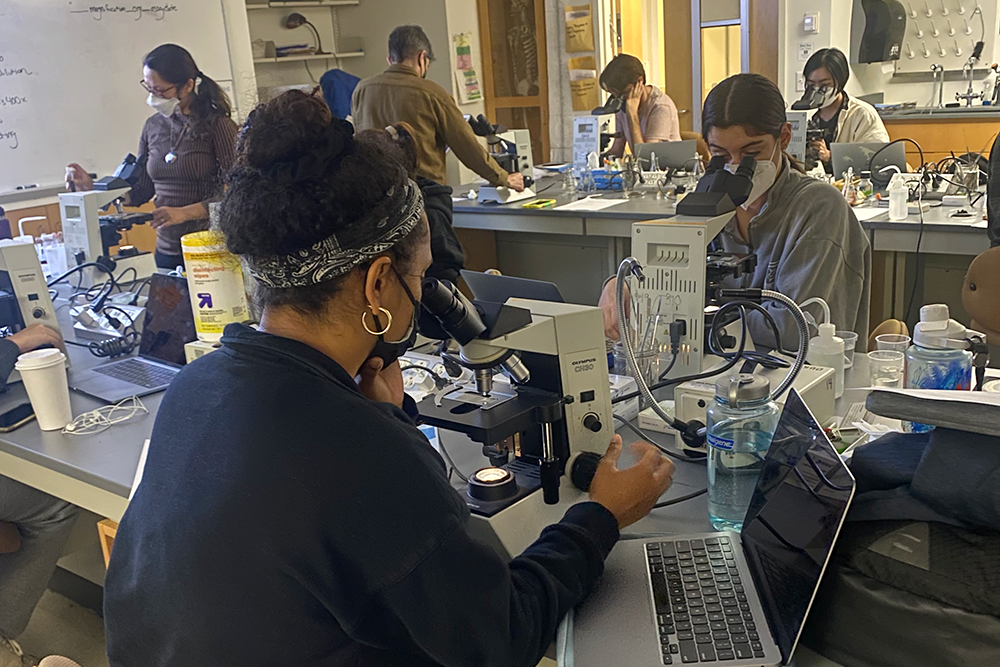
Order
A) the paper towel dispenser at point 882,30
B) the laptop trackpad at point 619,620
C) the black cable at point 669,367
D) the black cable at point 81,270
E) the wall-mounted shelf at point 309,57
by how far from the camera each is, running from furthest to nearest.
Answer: the wall-mounted shelf at point 309,57, the paper towel dispenser at point 882,30, the black cable at point 81,270, the black cable at point 669,367, the laptop trackpad at point 619,620

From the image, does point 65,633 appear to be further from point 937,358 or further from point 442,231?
point 937,358

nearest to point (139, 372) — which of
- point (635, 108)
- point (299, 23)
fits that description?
point (635, 108)

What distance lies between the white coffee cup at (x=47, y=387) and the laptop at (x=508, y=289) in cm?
87

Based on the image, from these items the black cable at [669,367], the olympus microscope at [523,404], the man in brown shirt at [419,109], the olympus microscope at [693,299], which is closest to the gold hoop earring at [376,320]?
the olympus microscope at [523,404]

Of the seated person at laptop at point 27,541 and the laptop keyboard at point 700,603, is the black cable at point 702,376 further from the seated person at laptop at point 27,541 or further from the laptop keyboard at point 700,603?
the seated person at laptop at point 27,541

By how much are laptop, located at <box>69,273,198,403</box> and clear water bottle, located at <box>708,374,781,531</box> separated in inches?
52.3

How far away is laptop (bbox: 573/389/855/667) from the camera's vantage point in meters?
0.95

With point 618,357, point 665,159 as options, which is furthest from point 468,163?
point 618,357

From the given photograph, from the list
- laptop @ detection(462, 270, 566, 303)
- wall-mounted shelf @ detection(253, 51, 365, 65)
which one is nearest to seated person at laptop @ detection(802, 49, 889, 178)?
laptop @ detection(462, 270, 566, 303)

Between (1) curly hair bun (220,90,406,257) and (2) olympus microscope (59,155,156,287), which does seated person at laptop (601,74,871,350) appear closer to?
(1) curly hair bun (220,90,406,257)

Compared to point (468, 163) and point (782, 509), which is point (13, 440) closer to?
point (782, 509)

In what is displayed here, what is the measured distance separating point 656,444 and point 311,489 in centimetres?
82

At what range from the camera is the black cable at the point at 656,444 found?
4.77ft

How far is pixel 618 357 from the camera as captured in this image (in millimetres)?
1864
